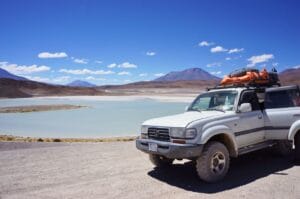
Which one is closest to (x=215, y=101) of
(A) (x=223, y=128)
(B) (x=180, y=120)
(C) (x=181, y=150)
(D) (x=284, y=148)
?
(A) (x=223, y=128)

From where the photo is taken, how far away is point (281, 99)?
304 inches

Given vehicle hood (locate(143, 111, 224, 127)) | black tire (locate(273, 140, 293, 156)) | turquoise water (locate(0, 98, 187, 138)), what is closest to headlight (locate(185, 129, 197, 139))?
vehicle hood (locate(143, 111, 224, 127))

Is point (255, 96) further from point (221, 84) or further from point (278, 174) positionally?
point (278, 174)

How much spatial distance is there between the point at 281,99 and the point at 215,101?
1.52m

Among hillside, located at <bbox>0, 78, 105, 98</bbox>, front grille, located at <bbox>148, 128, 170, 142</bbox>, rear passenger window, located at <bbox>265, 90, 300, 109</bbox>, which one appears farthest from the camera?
hillside, located at <bbox>0, 78, 105, 98</bbox>

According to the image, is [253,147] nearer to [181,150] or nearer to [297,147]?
[297,147]

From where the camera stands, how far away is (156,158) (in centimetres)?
744

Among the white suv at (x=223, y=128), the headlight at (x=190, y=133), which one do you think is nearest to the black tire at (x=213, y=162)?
the white suv at (x=223, y=128)

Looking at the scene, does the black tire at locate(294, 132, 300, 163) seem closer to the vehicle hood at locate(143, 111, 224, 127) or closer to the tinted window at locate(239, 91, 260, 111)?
the tinted window at locate(239, 91, 260, 111)

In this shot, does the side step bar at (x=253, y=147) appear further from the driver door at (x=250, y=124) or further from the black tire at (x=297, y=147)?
the black tire at (x=297, y=147)

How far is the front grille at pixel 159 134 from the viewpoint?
6.45 m

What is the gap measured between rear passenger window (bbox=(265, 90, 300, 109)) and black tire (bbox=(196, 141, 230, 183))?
6.21 ft

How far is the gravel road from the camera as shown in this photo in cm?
578

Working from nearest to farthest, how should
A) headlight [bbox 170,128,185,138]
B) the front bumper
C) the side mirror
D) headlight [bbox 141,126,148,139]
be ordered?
the front bumper < headlight [bbox 170,128,185,138] < the side mirror < headlight [bbox 141,126,148,139]
